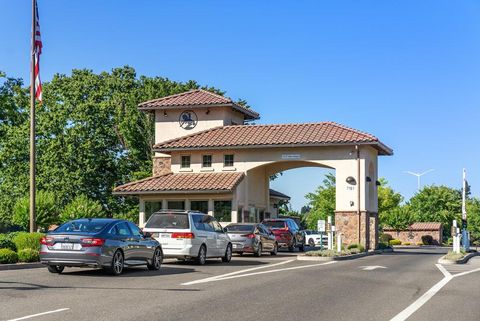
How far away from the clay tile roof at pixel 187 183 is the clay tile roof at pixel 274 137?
1672mm

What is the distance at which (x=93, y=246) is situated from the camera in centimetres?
1866

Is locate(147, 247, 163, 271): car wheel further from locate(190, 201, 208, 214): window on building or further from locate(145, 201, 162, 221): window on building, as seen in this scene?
locate(145, 201, 162, 221): window on building

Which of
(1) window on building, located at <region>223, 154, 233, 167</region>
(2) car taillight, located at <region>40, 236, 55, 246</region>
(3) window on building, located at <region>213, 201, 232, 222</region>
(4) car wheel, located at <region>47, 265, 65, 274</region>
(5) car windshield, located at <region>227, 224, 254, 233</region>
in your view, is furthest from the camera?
(1) window on building, located at <region>223, 154, 233, 167</region>

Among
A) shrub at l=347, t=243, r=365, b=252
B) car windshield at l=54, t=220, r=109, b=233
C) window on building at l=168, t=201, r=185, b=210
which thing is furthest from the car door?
window on building at l=168, t=201, r=185, b=210

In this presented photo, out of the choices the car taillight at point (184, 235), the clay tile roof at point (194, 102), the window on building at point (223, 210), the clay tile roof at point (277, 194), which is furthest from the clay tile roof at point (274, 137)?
the car taillight at point (184, 235)

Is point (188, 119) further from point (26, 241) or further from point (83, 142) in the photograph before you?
point (26, 241)

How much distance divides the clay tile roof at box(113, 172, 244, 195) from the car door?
802 inches

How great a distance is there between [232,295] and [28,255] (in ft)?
35.6

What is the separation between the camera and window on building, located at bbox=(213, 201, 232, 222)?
42844 millimetres

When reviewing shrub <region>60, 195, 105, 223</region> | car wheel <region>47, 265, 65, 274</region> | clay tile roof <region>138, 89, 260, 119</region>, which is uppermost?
clay tile roof <region>138, 89, 260, 119</region>

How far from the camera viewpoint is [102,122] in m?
61.3

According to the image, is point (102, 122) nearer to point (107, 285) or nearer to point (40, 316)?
point (107, 285)

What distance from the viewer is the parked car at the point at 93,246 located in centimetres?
1867

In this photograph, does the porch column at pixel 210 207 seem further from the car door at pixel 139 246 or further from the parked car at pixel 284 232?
the car door at pixel 139 246
